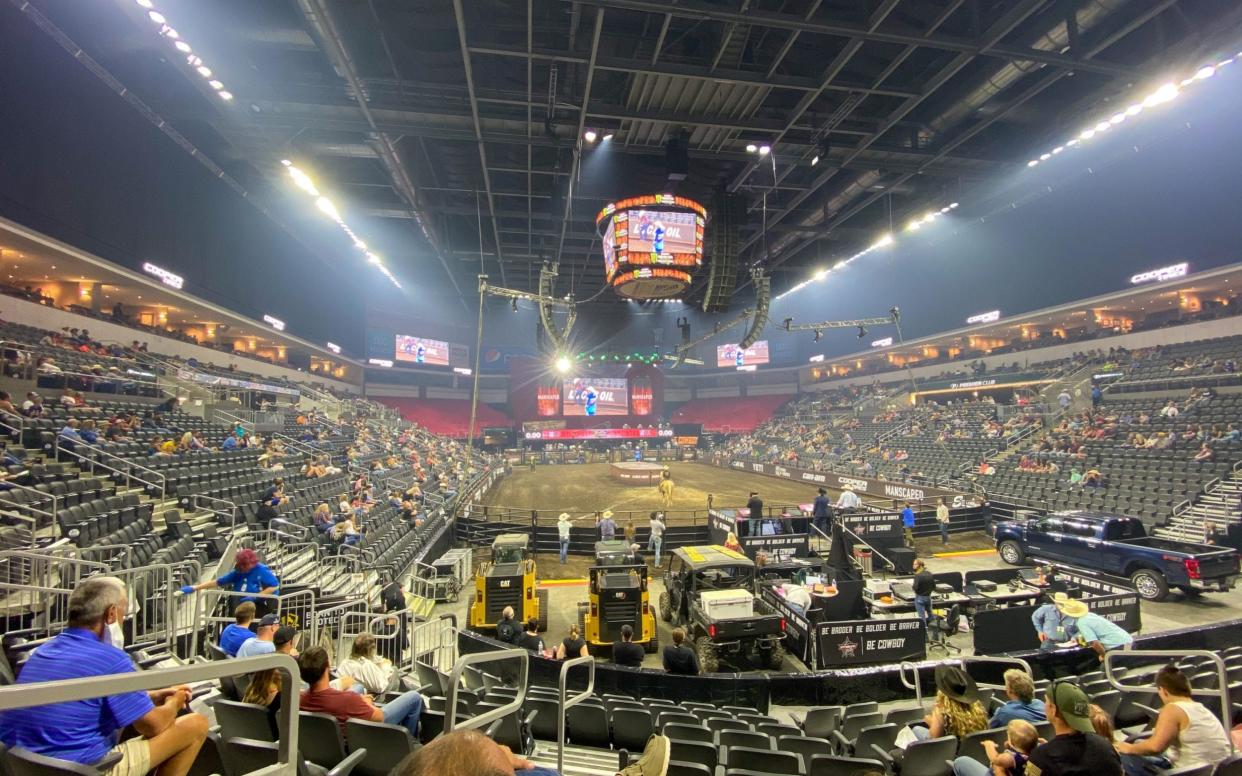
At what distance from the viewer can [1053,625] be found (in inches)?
304

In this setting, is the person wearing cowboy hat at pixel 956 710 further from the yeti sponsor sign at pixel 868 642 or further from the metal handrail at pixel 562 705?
the yeti sponsor sign at pixel 868 642

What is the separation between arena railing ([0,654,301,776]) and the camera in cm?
101

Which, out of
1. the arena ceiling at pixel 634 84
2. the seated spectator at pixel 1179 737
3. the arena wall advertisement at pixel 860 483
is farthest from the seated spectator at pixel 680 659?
the arena wall advertisement at pixel 860 483

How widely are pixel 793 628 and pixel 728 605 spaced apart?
1389 millimetres

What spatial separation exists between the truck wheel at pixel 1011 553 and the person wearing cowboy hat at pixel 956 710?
1253 centimetres

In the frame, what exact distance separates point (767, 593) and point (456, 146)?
16520 millimetres

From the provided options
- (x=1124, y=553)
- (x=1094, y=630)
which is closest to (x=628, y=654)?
(x=1094, y=630)

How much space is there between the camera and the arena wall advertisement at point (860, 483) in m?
20.8

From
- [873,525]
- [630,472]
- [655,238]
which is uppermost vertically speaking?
[655,238]

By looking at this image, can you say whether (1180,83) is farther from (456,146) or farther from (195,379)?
(195,379)

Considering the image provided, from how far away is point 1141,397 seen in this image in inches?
913

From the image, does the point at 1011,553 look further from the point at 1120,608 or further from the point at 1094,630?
the point at 1094,630

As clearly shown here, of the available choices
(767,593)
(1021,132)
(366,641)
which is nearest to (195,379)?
(366,641)

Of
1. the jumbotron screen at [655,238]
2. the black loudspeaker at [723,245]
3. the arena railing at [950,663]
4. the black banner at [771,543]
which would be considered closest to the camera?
the arena railing at [950,663]
